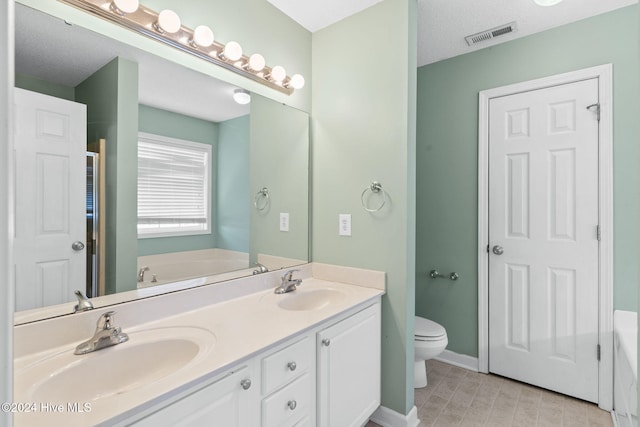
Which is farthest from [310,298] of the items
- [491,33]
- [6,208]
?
[491,33]

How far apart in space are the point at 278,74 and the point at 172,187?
2.95 feet

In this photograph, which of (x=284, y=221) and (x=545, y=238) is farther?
(x=545, y=238)

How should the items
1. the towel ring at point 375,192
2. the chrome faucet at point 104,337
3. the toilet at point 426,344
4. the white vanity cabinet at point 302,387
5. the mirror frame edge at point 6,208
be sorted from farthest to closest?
1. the toilet at point 426,344
2. the towel ring at point 375,192
3. the chrome faucet at point 104,337
4. the white vanity cabinet at point 302,387
5. the mirror frame edge at point 6,208

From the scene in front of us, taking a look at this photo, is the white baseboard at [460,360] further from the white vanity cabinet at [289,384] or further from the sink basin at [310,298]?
the white vanity cabinet at [289,384]

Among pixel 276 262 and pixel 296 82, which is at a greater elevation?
pixel 296 82

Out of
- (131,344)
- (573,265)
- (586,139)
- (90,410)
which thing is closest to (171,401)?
(90,410)

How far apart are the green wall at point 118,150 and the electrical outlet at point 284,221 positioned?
85 cm

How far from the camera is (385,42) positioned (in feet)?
5.85

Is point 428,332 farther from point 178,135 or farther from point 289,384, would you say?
point 178,135

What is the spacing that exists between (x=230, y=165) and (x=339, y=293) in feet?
3.03

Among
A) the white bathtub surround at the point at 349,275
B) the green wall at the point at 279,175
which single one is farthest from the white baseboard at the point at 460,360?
the green wall at the point at 279,175

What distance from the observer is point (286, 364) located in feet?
3.78

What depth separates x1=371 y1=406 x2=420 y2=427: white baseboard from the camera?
1724 mm

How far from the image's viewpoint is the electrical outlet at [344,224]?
193 cm
